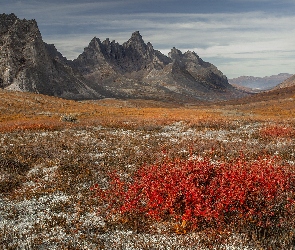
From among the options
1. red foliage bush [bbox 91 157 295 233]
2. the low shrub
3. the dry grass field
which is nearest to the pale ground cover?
the dry grass field

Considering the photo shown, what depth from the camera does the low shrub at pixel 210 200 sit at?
43.8ft

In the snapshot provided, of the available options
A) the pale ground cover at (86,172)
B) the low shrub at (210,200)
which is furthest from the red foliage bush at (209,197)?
the pale ground cover at (86,172)

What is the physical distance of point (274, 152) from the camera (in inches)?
1057

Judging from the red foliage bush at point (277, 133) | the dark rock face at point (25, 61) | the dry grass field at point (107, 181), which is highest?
the dark rock face at point (25, 61)

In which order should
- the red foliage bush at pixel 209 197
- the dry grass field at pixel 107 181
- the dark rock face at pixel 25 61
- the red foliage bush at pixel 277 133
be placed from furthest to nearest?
the dark rock face at pixel 25 61 < the red foliage bush at pixel 277 133 < the red foliage bush at pixel 209 197 < the dry grass field at pixel 107 181

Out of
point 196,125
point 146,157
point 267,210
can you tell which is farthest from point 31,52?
point 267,210

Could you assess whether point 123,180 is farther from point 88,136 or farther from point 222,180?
point 88,136

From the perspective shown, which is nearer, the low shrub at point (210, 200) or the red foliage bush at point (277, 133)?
the low shrub at point (210, 200)

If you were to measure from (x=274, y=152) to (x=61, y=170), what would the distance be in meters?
19.5

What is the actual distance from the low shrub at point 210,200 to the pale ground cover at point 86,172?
2.73 ft

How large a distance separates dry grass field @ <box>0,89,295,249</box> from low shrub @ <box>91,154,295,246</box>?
11 centimetres

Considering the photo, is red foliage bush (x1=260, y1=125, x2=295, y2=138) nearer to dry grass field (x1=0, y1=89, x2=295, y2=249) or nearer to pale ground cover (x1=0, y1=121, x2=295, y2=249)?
dry grass field (x1=0, y1=89, x2=295, y2=249)

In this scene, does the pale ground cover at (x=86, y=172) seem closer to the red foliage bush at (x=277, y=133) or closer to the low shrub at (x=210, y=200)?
the low shrub at (x=210, y=200)

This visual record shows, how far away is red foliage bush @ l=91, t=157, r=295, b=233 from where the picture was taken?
1353cm
